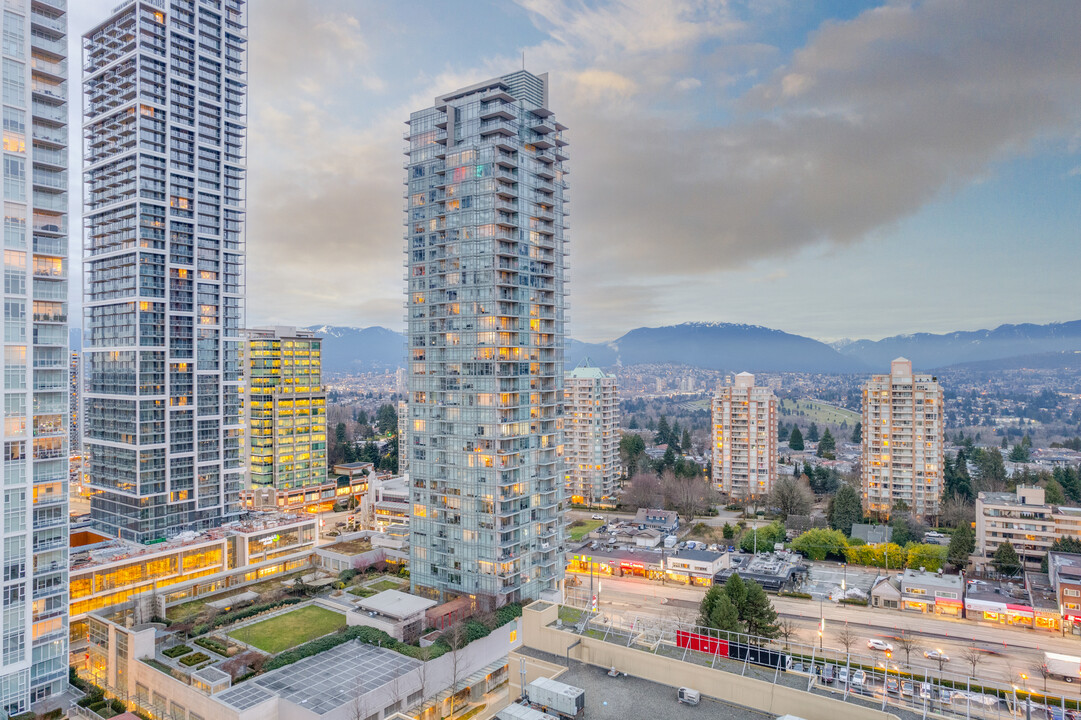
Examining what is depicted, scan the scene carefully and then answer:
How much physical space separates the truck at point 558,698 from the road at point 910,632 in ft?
94.4

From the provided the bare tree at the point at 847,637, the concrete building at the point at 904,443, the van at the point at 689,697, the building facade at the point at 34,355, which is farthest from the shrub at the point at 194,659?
the concrete building at the point at 904,443

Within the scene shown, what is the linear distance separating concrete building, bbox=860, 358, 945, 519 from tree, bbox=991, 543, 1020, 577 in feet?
Result: 59.1

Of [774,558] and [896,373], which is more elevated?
[896,373]

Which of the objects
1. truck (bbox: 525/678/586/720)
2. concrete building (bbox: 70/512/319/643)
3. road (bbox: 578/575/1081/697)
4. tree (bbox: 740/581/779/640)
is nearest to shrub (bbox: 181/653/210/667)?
concrete building (bbox: 70/512/319/643)

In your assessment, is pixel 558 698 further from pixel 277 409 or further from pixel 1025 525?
pixel 277 409

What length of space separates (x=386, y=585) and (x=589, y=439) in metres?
46.0

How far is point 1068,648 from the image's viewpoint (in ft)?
143

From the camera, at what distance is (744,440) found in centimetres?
9150

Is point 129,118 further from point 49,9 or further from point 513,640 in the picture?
point 513,640

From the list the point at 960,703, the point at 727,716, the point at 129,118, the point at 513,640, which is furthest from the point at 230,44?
the point at 960,703

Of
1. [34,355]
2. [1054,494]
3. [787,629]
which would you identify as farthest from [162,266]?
[1054,494]

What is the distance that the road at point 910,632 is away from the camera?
133 ft

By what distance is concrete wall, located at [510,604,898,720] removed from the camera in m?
19.7

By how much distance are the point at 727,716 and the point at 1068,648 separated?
3988 centimetres
